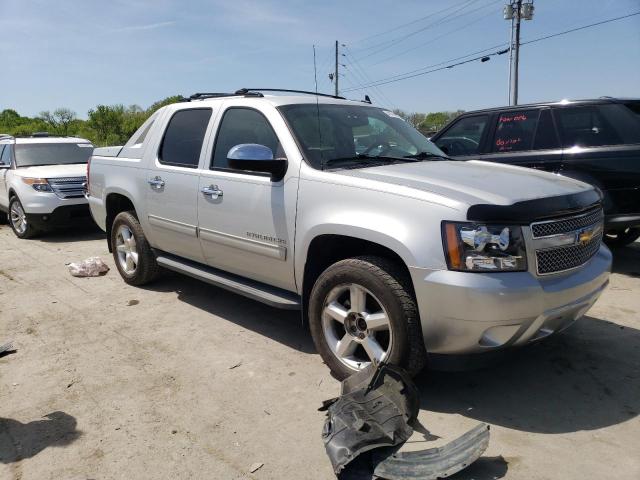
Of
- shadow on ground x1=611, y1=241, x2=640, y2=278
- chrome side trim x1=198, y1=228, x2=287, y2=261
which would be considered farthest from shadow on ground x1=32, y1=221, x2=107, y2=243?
shadow on ground x1=611, y1=241, x2=640, y2=278

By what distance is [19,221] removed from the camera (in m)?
9.17

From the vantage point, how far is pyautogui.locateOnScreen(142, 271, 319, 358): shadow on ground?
14.2 ft

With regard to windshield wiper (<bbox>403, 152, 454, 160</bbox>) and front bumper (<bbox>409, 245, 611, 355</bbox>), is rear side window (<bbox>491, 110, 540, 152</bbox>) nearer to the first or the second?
windshield wiper (<bbox>403, 152, 454, 160</bbox>)

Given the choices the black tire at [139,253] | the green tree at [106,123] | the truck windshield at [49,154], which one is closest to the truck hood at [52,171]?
the truck windshield at [49,154]

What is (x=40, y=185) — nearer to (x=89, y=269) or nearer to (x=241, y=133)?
(x=89, y=269)

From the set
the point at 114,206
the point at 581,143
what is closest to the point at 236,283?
the point at 114,206

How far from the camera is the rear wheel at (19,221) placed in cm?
893

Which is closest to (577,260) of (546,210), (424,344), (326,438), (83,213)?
(546,210)

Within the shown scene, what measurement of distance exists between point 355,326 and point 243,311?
1.88 m

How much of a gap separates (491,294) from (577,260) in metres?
0.75

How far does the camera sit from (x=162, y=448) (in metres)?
2.84

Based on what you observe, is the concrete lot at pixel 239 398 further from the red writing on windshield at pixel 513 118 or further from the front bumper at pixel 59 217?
the front bumper at pixel 59 217

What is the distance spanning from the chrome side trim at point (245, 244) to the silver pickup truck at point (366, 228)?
0.4 inches

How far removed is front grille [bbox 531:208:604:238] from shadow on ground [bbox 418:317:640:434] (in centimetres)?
73
